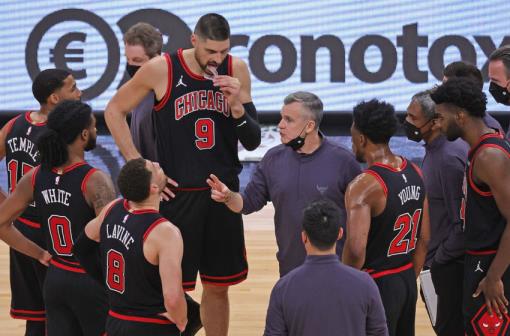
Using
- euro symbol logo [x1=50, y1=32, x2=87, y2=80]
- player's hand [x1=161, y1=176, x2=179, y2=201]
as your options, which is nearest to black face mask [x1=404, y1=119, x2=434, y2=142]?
player's hand [x1=161, y1=176, x2=179, y2=201]

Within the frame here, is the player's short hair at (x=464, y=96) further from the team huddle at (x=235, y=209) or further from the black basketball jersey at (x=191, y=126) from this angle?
the black basketball jersey at (x=191, y=126)

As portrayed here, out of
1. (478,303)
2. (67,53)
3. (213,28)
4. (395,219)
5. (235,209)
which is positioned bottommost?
(67,53)

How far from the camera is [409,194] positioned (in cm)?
430

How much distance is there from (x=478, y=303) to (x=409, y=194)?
0.62m

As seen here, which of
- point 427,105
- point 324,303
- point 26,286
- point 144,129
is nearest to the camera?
point 324,303

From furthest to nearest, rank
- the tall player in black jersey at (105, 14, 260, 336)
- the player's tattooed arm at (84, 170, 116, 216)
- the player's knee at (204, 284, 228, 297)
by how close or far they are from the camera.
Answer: the player's knee at (204, 284, 228, 297) → the tall player in black jersey at (105, 14, 260, 336) → the player's tattooed arm at (84, 170, 116, 216)

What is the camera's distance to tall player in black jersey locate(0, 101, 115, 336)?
439 cm

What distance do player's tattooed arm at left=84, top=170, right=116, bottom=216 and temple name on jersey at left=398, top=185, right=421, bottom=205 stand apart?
133 cm

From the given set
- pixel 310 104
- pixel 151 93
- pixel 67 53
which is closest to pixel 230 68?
pixel 310 104

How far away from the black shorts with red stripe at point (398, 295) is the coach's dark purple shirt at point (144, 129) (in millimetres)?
1644

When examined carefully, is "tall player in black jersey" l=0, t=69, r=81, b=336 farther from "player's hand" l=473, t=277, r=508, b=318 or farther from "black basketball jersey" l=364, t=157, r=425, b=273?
"player's hand" l=473, t=277, r=508, b=318

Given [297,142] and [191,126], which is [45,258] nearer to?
[191,126]

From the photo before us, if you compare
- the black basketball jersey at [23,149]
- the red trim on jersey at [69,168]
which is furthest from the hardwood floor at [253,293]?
the red trim on jersey at [69,168]

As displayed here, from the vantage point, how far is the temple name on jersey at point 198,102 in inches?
195
